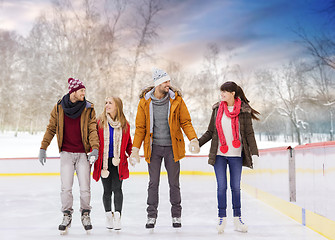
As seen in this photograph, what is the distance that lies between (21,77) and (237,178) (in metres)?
20.3

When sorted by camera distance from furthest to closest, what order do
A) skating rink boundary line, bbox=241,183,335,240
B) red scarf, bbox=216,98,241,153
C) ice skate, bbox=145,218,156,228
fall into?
ice skate, bbox=145,218,156,228, red scarf, bbox=216,98,241,153, skating rink boundary line, bbox=241,183,335,240

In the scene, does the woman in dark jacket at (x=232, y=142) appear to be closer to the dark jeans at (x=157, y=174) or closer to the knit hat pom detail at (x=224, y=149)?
the knit hat pom detail at (x=224, y=149)

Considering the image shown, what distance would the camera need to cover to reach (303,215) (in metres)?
3.97

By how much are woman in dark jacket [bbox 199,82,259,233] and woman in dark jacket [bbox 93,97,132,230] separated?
0.71 m

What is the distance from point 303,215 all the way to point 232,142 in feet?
4.00

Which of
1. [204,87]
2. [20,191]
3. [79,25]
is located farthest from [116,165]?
[204,87]

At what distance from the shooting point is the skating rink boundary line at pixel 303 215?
330cm

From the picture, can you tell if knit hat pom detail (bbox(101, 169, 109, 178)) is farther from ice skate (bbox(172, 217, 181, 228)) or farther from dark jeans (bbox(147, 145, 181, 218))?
ice skate (bbox(172, 217, 181, 228))

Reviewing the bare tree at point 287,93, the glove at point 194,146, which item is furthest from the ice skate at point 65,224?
the bare tree at point 287,93

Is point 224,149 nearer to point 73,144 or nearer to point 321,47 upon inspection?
point 73,144

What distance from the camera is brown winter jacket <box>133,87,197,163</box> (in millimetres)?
3492

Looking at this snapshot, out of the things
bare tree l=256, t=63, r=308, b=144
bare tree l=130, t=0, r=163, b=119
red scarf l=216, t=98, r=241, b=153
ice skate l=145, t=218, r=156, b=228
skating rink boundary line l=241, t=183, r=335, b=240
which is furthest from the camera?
bare tree l=256, t=63, r=308, b=144

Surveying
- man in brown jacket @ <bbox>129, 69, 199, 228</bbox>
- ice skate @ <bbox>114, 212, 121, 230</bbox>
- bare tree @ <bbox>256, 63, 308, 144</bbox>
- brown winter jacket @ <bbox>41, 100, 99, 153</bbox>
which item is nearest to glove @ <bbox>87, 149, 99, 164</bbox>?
brown winter jacket @ <bbox>41, 100, 99, 153</bbox>

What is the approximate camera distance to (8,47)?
21.0 m
